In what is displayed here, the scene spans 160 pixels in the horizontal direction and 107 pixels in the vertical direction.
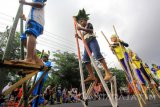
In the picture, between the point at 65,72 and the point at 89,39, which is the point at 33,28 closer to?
the point at 89,39

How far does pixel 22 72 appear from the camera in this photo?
10.6ft

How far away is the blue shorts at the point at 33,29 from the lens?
3.44 metres

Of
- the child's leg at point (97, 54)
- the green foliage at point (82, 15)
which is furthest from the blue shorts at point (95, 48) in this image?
the green foliage at point (82, 15)

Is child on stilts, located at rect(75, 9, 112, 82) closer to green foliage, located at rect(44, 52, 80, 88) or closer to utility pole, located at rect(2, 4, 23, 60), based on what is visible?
utility pole, located at rect(2, 4, 23, 60)

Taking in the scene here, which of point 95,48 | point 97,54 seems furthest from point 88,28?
point 97,54

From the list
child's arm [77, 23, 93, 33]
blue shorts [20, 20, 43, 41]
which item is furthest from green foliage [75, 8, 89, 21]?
blue shorts [20, 20, 43, 41]

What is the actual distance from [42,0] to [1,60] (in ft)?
5.08

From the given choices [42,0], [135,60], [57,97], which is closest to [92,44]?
[42,0]

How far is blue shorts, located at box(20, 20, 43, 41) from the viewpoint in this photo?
3.44m

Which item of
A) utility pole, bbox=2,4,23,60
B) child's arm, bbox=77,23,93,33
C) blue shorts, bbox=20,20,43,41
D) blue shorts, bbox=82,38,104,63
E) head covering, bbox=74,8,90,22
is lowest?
utility pole, bbox=2,4,23,60

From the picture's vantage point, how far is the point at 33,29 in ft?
11.4

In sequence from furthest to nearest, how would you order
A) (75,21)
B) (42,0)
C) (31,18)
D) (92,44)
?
(75,21) → (92,44) → (42,0) → (31,18)

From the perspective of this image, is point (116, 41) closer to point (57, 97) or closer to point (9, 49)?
point (9, 49)

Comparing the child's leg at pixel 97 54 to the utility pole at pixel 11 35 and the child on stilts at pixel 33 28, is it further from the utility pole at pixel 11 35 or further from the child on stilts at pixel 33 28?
the utility pole at pixel 11 35
